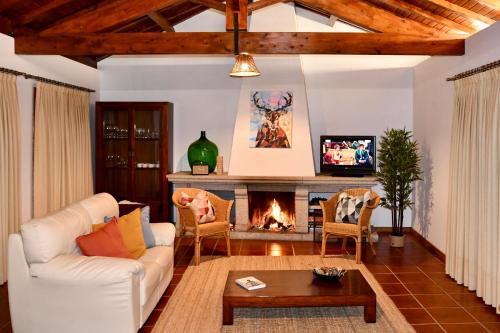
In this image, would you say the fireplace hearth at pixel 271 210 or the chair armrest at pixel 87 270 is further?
the fireplace hearth at pixel 271 210

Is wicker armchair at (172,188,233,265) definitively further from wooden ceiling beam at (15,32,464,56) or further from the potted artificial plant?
the potted artificial plant

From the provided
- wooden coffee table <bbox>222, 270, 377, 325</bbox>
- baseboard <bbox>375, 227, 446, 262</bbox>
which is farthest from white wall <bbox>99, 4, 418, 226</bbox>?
wooden coffee table <bbox>222, 270, 377, 325</bbox>

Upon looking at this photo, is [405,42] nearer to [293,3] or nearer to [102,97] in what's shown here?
[293,3]

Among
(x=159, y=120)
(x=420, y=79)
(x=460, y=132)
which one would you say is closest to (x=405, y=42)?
(x=460, y=132)

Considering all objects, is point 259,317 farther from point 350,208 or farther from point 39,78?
point 39,78

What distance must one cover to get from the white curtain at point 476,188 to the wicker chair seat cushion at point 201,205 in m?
2.73

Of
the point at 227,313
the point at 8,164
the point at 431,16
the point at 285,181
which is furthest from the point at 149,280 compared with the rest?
the point at 431,16

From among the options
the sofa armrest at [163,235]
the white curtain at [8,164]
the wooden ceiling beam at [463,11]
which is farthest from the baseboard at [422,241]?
the white curtain at [8,164]

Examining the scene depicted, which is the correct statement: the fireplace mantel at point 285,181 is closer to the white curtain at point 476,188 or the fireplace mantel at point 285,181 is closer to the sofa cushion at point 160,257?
the white curtain at point 476,188

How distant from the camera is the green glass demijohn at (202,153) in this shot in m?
7.34

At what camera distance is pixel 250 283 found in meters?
3.95

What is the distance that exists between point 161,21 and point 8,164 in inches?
113

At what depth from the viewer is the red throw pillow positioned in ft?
12.3

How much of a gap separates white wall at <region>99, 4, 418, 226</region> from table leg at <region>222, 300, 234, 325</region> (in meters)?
4.12
